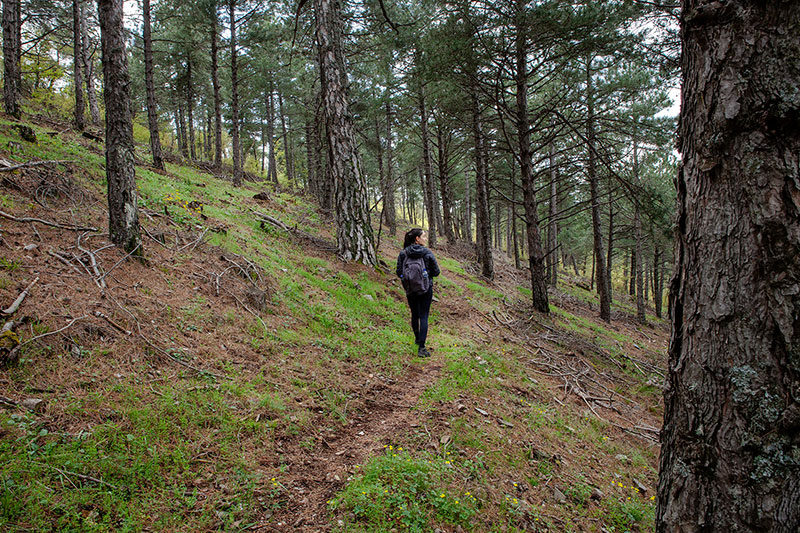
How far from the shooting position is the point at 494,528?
2674 mm

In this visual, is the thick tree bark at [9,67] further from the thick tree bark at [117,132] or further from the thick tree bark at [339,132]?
the thick tree bark at [339,132]

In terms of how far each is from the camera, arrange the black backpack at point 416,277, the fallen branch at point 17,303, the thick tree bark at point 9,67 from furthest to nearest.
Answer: the thick tree bark at point 9,67 < the black backpack at point 416,277 < the fallen branch at point 17,303

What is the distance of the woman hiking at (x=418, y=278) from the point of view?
6.07m

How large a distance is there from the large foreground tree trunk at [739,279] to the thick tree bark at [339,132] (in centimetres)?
794

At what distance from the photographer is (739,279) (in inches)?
56.1

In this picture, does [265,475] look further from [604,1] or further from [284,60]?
[284,60]

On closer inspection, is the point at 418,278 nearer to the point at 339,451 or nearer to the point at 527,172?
the point at 339,451

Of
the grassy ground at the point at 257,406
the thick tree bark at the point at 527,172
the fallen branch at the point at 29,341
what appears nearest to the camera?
the grassy ground at the point at 257,406

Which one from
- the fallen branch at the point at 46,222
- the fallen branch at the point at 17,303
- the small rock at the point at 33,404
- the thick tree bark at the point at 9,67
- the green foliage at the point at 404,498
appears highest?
the thick tree bark at the point at 9,67

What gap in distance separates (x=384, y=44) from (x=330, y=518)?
14031 mm

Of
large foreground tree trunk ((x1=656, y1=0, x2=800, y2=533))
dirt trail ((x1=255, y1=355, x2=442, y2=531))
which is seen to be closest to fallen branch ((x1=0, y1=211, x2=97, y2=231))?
dirt trail ((x1=255, y1=355, x2=442, y2=531))

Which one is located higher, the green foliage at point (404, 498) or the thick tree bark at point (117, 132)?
the thick tree bark at point (117, 132)

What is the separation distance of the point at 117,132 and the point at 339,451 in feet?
16.8

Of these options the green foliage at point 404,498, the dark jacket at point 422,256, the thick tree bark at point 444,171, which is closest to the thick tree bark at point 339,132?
the dark jacket at point 422,256
